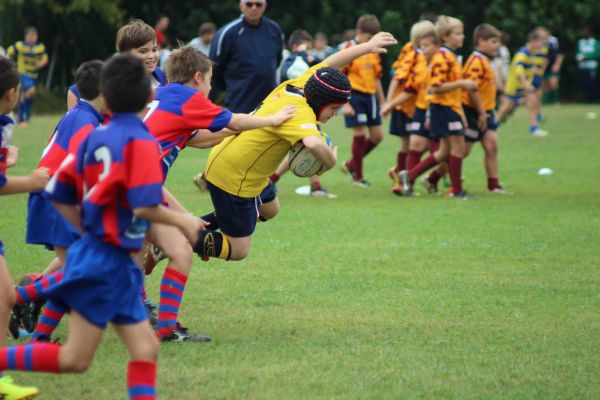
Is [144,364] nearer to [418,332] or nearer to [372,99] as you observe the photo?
[418,332]

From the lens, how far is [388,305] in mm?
6527

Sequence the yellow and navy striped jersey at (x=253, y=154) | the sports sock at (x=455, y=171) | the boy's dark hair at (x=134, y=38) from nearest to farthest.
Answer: the yellow and navy striped jersey at (x=253, y=154) → the boy's dark hair at (x=134, y=38) → the sports sock at (x=455, y=171)

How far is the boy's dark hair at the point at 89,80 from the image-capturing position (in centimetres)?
527

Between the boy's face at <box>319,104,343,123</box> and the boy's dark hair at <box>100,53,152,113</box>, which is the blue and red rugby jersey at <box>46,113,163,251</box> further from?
the boy's face at <box>319,104,343,123</box>

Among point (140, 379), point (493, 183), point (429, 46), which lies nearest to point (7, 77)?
point (140, 379)

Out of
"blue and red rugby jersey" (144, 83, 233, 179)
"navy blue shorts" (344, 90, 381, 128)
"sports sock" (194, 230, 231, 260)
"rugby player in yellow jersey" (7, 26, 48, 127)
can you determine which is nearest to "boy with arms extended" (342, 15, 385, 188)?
"navy blue shorts" (344, 90, 381, 128)

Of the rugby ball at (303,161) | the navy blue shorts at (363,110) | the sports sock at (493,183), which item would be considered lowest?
the sports sock at (493,183)

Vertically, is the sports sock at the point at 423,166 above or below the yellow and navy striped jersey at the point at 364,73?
below

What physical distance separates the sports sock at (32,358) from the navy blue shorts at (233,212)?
7.51 ft

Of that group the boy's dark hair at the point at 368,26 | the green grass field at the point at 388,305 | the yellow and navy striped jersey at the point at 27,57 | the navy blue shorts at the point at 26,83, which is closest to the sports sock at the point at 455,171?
the green grass field at the point at 388,305

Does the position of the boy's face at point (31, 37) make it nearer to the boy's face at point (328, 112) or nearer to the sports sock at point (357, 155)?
the sports sock at point (357, 155)

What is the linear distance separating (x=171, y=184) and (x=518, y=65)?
30.0ft

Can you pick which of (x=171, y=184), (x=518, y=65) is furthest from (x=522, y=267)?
(x=518, y=65)

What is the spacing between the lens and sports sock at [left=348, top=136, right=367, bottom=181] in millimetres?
12992
